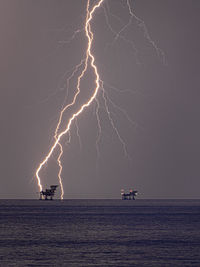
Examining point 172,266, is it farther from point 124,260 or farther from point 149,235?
point 149,235

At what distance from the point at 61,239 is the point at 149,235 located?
964 centimetres

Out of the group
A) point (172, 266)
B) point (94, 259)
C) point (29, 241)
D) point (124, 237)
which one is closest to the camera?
point (172, 266)

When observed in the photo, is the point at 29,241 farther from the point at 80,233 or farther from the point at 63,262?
the point at 63,262

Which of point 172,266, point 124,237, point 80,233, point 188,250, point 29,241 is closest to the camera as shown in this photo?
point 172,266

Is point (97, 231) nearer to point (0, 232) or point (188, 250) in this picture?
point (0, 232)

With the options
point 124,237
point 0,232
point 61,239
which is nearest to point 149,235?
point 124,237

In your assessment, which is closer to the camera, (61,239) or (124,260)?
(124,260)

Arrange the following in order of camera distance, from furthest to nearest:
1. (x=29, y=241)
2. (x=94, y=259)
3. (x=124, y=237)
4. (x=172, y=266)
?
(x=124, y=237), (x=29, y=241), (x=94, y=259), (x=172, y=266)

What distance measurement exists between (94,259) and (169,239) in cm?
1695

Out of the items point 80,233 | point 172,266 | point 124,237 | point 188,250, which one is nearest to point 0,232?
point 80,233

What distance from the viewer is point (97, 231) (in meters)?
72.7

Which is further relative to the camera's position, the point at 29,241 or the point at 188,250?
the point at 29,241

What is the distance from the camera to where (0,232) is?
70.4 meters

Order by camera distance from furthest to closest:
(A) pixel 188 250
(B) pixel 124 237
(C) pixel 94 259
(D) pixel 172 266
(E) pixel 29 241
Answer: (B) pixel 124 237
(E) pixel 29 241
(A) pixel 188 250
(C) pixel 94 259
(D) pixel 172 266
